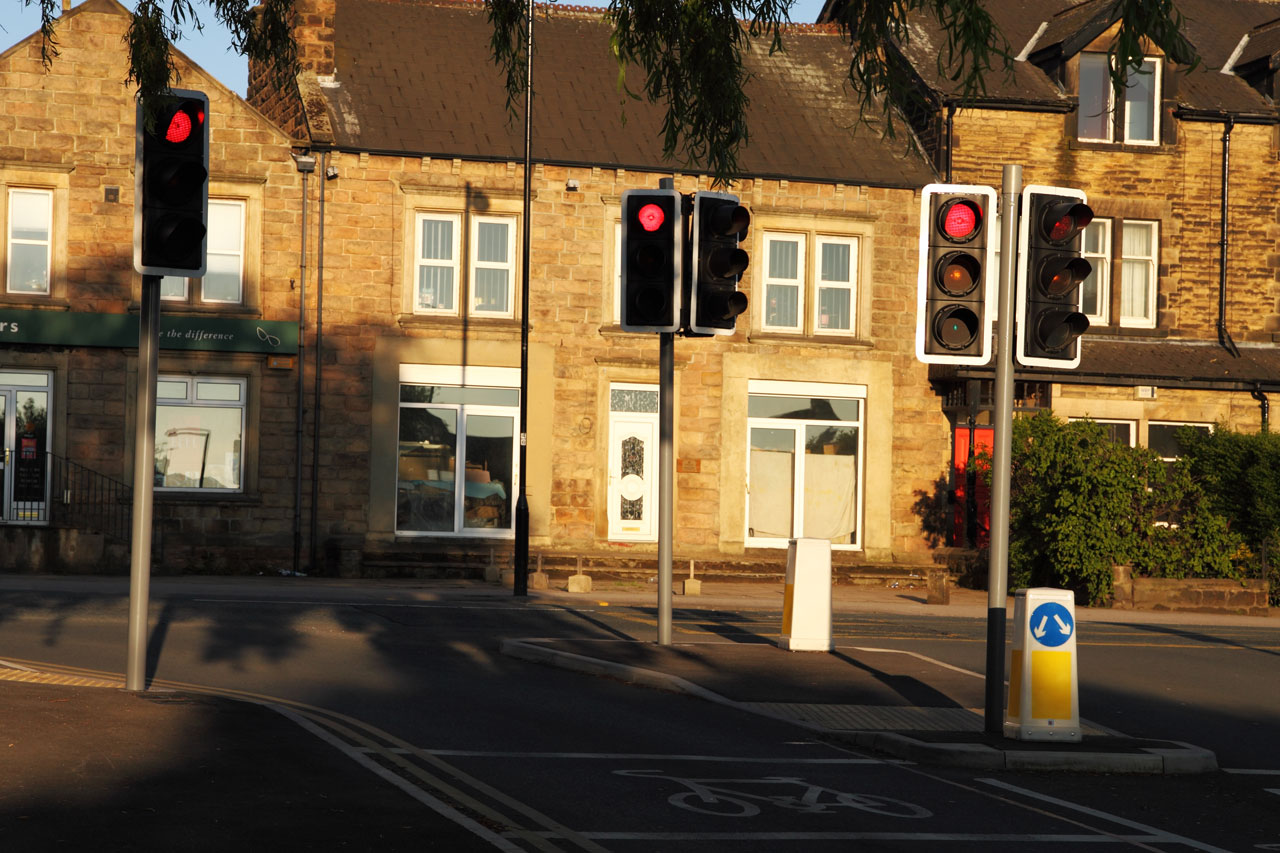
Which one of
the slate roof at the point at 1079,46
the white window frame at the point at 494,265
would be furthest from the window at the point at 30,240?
the slate roof at the point at 1079,46

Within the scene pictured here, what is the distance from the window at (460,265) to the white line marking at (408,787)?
1832 cm

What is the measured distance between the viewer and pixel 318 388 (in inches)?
1077

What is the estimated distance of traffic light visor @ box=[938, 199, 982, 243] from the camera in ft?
35.0

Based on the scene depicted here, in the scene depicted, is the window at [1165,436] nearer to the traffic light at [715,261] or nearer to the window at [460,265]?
the window at [460,265]

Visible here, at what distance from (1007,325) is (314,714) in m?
5.41

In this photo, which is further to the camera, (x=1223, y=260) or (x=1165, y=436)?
(x=1223, y=260)

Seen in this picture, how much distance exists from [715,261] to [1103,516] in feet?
44.2

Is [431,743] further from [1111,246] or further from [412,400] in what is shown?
[1111,246]

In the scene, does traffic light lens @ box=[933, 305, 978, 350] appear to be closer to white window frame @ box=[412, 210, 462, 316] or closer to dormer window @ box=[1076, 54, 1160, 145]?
white window frame @ box=[412, 210, 462, 316]

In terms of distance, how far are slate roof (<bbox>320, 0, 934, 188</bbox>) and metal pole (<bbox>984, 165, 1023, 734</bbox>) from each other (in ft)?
60.7

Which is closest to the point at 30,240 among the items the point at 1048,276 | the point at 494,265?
the point at 494,265

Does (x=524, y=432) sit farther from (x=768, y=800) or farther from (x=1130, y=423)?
(x=768, y=800)

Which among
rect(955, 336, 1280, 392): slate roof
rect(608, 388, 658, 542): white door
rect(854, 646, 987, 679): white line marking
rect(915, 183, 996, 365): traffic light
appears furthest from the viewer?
rect(955, 336, 1280, 392): slate roof

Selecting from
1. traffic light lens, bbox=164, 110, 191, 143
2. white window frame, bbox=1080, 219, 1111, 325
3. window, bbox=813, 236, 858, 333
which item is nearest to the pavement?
traffic light lens, bbox=164, 110, 191, 143
